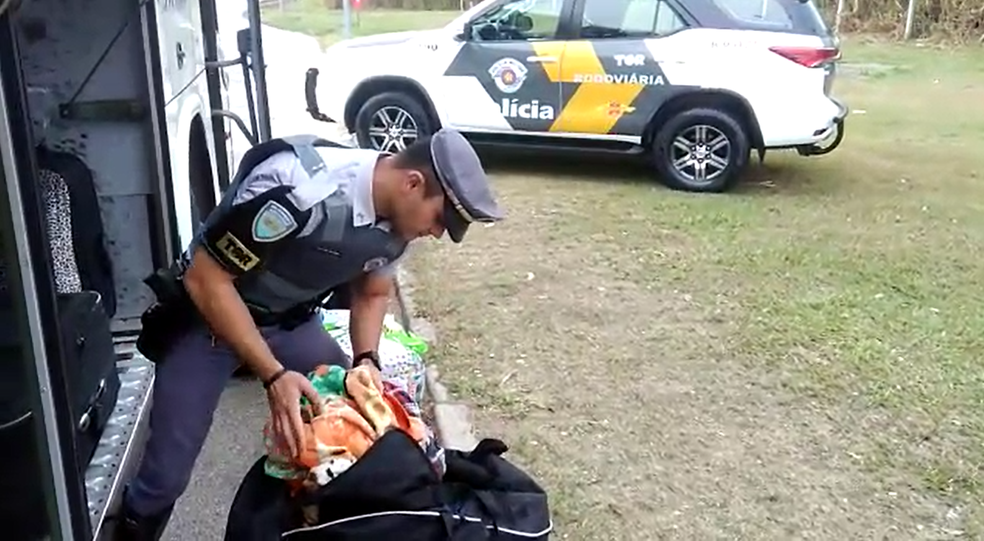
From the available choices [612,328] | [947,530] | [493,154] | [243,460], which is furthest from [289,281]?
[493,154]

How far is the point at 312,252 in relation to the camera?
248cm

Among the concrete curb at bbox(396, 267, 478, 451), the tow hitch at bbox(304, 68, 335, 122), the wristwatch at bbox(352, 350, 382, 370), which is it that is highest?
the wristwatch at bbox(352, 350, 382, 370)

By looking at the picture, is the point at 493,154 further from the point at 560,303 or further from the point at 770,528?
the point at 770,528

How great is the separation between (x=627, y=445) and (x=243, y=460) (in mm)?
1434

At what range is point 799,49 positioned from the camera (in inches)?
314

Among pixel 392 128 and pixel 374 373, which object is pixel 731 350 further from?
pixel 392 128

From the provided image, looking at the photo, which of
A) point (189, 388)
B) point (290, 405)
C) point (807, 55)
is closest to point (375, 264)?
point (290, 405)

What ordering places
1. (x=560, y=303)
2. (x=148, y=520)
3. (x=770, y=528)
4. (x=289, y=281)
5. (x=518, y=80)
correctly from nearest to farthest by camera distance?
(x=289, y=281) < (x=148, y=520) < (x=770, y=528) < (x=560, y=303) < (x=518, y=80)

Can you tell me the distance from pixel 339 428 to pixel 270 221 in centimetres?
46

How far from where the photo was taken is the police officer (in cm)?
235

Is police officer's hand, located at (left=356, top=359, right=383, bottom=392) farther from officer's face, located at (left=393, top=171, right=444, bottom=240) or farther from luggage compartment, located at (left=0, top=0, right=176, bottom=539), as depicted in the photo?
luggage compartment, located at (left=0, top=0, right=176, bottom=539)

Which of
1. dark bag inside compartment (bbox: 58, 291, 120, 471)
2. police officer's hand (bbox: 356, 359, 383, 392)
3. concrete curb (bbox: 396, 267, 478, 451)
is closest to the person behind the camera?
police officer's hand (bbox: 356, 359, 383, 392)

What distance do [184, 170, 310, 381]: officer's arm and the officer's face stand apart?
209 mm

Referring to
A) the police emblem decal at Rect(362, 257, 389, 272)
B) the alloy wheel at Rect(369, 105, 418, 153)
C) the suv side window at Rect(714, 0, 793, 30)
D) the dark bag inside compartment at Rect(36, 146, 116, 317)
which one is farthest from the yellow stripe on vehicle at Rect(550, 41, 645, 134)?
the police emblem decal at Rect(362, 257, 389, 272)
